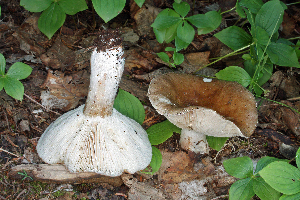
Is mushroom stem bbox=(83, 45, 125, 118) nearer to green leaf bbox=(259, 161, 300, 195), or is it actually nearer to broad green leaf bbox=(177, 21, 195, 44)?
broad green leaf bbox=(177, 21, 195, 44)

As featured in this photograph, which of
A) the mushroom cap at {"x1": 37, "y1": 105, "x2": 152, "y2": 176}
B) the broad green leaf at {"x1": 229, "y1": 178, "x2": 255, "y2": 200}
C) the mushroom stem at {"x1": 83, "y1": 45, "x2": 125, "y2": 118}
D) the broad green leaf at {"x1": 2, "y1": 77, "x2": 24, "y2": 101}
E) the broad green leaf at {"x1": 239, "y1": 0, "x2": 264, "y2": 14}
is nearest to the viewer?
the mushroom stem at {"x1": 83, "y1": 45, "x2": 125, "y2": 118}

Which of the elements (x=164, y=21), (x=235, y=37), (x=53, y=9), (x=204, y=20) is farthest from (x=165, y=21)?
(x=53, y=9)

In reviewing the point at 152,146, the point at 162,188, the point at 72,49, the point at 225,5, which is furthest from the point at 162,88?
the point at 225,5

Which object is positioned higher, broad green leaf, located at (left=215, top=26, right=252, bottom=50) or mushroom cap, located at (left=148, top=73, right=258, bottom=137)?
broad green leaf, located at (left=215, top=26, right=252, bottom=50)

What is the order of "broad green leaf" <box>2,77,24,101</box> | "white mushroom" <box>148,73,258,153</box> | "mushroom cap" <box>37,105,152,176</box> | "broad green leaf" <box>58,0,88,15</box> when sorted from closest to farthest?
"white mushroom" <box>148,73,258,153</box>
"mushroom cap" <box>37,105,152,176</box>
"broad green leaf" <box>2,77,24,101</box>
"broad green leaf" <box>58,0,88,15</box>

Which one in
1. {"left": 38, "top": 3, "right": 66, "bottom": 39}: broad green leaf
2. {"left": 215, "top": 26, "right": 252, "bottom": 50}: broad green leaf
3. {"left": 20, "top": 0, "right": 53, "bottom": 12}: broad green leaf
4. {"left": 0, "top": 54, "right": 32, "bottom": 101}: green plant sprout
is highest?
{"left": 20, "top": 0, "right": 53, "bottom": 12}: broad green leaf

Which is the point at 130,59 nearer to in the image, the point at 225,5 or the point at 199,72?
the point at 199,72

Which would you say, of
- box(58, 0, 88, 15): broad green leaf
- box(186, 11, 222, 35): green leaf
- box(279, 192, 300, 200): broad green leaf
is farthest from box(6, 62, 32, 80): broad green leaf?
box(279, 192, 300, 200): broad green leaf

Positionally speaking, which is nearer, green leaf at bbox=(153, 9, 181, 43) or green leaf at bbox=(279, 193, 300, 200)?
green leaf at bbox=(279, 193, 300, 200)
